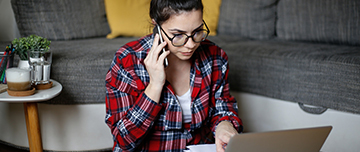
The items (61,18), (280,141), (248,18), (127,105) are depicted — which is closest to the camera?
(280,141)

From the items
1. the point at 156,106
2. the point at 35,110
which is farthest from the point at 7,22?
the point at 156,106

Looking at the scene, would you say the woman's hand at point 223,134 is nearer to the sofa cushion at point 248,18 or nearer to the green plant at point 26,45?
the green plant at point 26,45

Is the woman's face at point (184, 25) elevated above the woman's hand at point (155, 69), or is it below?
above

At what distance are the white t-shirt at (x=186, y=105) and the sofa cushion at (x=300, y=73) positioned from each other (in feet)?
2.42

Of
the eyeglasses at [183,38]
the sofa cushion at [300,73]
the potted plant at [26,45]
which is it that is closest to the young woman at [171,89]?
the eyeglasses at [183,38]

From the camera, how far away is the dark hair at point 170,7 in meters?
1.04

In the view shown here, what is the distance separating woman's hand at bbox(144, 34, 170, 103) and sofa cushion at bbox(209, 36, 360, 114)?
91cm

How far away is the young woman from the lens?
104cm

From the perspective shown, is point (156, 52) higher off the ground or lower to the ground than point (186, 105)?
higher

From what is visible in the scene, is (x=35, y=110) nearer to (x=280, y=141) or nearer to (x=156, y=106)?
(x=156, y=106)

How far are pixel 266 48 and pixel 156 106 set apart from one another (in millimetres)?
1015

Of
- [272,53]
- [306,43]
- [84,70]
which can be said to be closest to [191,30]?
[84,70]

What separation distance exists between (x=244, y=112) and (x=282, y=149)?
1.12m

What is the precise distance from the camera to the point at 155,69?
3.40 feet
